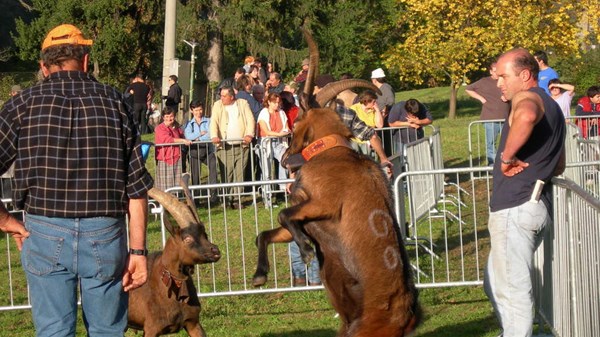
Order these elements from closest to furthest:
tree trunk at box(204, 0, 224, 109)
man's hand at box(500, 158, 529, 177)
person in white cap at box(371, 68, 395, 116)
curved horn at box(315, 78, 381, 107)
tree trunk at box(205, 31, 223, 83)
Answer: man's hand at box(500, 158, 529, 177) → curved horn at box(315, 78, 381, 107) → person in white cap at box(371, 68, 395, 116) → tree trunk at box(204, 0, 224, 109) → tree trunk at box(205, 31, 223, 83)

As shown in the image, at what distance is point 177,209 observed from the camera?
26.4ft

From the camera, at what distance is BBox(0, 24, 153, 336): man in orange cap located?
5.31 m

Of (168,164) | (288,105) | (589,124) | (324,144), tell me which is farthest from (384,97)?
(324,144)

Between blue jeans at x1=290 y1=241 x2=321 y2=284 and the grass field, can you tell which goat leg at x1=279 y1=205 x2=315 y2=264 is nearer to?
the grass field

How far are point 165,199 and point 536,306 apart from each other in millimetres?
3266

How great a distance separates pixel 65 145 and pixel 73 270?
679 mm

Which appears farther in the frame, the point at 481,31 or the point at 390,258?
the point at 481,31

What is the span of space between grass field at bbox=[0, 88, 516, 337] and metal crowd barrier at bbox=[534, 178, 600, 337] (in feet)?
3.74

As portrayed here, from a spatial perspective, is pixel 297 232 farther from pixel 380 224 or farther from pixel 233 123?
pixel 233 123

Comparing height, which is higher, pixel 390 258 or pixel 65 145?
pixel 65 145

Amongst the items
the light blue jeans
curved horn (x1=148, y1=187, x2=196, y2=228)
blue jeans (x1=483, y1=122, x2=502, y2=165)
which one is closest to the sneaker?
curved horn (x1=148, y1=187, x2=196, y2=228)

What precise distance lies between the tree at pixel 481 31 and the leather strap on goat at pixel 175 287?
94.7ft

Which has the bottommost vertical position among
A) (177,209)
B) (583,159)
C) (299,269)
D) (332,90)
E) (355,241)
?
(299,269)

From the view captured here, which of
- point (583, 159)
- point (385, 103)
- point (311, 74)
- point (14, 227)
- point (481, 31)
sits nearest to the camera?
point (14, 227)
